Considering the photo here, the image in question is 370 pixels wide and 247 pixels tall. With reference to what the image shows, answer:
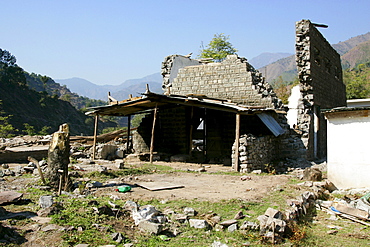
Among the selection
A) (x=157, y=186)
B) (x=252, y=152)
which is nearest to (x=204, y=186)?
(x=157, y=186)

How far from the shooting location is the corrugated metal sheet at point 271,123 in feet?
44.2

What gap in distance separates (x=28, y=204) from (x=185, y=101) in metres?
8.38

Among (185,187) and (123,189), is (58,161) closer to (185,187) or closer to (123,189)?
(123,189)

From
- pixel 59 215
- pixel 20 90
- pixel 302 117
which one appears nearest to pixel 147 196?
pixel 59 215

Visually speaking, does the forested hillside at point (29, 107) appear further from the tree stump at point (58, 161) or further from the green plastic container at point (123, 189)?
the green plastic container at point (123, 189)

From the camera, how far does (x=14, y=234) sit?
464 centimetres

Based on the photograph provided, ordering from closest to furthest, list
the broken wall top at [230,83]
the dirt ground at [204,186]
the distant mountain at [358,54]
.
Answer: the dirt ground at [204,186]
the broken wall top at [230,83]
the distant mountain at [358,54]

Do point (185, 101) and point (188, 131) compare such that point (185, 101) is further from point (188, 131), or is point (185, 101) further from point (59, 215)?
point (59, 215)

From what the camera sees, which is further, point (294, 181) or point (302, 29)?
point (302, 29)

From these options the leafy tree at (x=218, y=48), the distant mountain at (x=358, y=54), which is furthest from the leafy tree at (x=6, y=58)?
the distant mountain at (x=358, y=54)

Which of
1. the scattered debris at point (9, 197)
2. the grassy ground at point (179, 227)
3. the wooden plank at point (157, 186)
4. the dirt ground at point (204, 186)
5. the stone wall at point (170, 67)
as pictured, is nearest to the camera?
the grassy ground at point (179, 227)

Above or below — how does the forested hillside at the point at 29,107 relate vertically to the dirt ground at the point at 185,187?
above

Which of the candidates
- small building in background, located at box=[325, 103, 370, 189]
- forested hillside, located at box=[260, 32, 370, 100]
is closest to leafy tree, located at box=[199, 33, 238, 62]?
forested hillside, located at box=[260, 32, 370, 100]

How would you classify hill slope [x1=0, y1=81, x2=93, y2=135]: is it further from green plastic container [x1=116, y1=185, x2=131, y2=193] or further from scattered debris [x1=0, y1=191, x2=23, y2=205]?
scattered debris [x1=0, y1=191, x2=23, y2=205]
